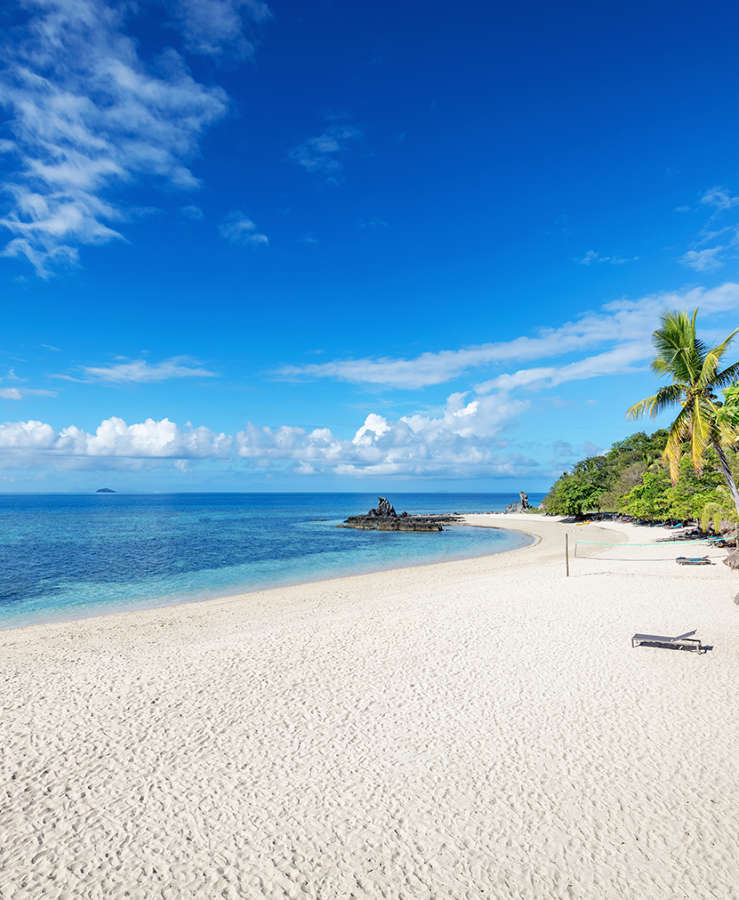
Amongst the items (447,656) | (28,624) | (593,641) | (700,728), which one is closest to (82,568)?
(28,624)

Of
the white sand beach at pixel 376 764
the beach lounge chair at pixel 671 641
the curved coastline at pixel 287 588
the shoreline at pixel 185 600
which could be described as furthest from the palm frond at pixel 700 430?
the shoreline at pixel 185 600

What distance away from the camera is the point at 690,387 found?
53.0 feet

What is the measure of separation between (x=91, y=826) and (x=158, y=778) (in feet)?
3.01

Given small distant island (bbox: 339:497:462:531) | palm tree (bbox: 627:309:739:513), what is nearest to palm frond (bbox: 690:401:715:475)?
palm tree (bbox: 627:309:739:513)

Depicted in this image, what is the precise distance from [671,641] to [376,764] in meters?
7.13

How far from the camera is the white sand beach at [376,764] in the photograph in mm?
4562

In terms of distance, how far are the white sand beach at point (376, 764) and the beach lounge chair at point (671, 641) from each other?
0.27m

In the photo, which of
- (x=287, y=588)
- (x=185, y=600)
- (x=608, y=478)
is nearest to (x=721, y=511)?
(x=287, y=588)

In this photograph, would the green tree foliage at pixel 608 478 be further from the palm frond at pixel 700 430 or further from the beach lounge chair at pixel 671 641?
the beach lounge chair at pixel 671 641

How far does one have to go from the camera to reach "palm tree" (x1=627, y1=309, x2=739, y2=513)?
Answer: 1515 centimetres

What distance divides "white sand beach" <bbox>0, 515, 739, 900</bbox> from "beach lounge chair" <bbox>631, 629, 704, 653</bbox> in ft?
0.87

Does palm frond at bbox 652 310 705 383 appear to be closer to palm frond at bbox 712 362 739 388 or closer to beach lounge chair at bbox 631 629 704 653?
palm frond at bbox 712 362 739 388

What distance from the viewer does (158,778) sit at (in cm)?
608

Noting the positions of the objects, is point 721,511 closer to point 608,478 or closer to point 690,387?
point 690,387
